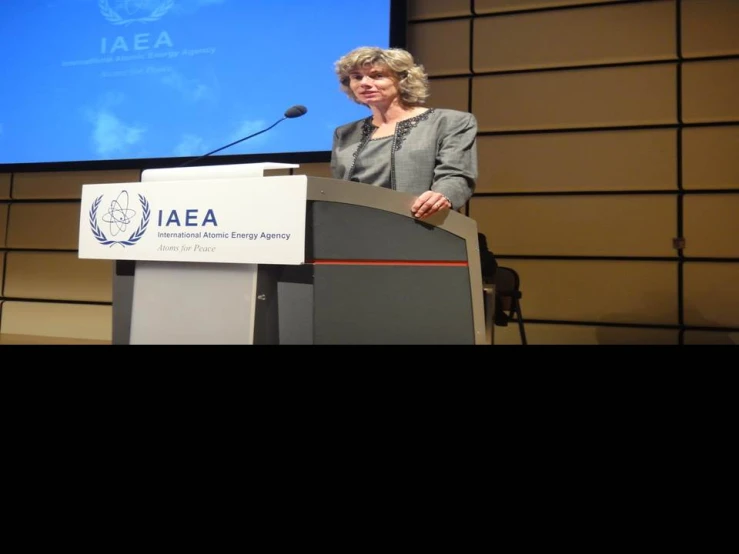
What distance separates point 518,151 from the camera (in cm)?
242

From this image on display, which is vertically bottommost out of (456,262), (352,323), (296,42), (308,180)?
(352,323)

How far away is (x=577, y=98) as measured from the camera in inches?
92.4

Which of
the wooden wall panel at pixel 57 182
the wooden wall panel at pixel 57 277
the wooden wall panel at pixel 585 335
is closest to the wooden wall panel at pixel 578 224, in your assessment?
the wooden wall panel at pixel 585 335

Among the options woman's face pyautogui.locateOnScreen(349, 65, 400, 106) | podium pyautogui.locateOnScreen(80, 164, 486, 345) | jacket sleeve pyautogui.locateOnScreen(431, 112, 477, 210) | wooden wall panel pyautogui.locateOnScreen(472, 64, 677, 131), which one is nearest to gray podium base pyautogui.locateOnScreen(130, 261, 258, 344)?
podium pyautogui.locateOnScreen(80, 164, 486, 345)

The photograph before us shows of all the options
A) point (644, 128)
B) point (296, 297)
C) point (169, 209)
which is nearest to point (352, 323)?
point (296, 297)

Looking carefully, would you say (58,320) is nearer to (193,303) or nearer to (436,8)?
(193,303)

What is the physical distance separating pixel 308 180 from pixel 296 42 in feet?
5.87

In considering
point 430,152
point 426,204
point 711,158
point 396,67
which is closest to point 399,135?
point 430,152

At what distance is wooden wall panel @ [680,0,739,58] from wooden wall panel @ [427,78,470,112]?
92cm

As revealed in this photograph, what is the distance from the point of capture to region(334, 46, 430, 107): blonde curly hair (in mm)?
1438

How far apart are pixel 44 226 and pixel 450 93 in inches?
94.3
